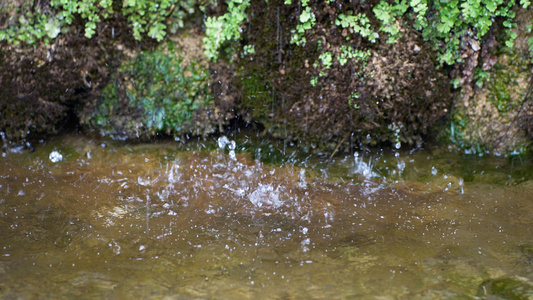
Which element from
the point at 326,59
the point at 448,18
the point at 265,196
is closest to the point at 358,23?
the point at 326,59

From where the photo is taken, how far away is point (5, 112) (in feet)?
16.6

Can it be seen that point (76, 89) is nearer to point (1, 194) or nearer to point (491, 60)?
point (1, 194)

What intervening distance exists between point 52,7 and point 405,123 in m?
3.96

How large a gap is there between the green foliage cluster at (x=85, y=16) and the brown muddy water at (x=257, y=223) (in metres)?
1.21

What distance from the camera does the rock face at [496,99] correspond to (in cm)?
483

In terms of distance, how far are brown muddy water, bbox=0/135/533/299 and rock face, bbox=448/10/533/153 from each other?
0.28 meters

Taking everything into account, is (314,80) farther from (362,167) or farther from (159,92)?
(159,92)

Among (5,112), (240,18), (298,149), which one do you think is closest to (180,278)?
(298,149)

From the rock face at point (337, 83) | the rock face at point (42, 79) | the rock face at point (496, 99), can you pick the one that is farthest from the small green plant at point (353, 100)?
the rock face at point (42, 79)

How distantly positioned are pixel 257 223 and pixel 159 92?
6.95 ft

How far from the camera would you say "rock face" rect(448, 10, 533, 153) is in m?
4.83

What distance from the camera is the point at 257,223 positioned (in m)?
3.82

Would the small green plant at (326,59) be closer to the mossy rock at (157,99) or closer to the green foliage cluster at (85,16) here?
the mossy rock at (157,99)

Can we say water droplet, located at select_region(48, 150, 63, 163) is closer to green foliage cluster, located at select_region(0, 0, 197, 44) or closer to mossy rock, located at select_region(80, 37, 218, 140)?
mossy rock, located at select_region(80, 37, 218, 140)
